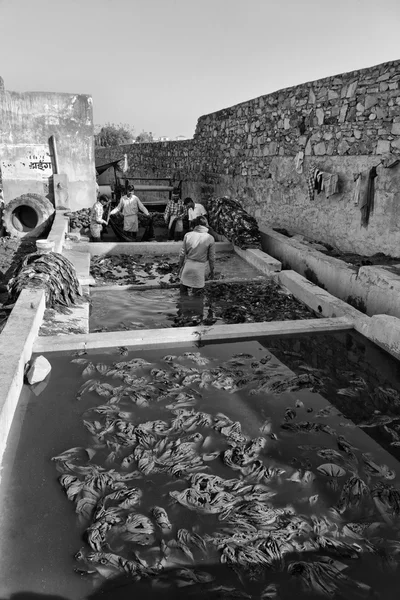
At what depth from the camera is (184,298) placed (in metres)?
7.19

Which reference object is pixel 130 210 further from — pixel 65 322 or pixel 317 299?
pixel 317 299

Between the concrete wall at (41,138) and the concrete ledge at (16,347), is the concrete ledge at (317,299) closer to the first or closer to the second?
the concrete ledge at (16,347)

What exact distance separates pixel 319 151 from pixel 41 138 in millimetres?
7618

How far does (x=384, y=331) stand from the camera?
508 centimetres

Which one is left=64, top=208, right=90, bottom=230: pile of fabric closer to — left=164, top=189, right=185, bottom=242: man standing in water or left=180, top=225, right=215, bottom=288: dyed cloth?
left=164, top=189, right=185, bottom=242: man standing in water

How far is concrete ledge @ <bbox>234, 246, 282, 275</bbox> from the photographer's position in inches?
329

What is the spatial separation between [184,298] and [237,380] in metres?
2.94

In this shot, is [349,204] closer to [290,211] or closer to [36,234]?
[290,211]

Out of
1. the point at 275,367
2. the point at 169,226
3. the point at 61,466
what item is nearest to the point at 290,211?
the point at 169,226

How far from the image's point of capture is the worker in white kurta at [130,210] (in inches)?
A: 440

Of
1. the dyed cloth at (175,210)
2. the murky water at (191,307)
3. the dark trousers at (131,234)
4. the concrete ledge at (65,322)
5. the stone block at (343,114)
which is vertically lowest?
the murky water at (191,307)

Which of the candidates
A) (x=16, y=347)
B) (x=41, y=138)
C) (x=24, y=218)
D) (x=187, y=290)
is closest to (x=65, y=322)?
(x=16, y=347)

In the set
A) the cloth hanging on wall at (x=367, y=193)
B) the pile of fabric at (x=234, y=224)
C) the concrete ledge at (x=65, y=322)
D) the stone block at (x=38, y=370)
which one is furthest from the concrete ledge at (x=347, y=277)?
the stone block at (x=38, y=370)

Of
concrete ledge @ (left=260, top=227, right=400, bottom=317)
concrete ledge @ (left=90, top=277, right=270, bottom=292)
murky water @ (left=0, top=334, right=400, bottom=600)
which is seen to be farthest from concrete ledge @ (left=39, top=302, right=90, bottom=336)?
concrete ledge @ (left=260, top=227, right=400, bottom=317)
